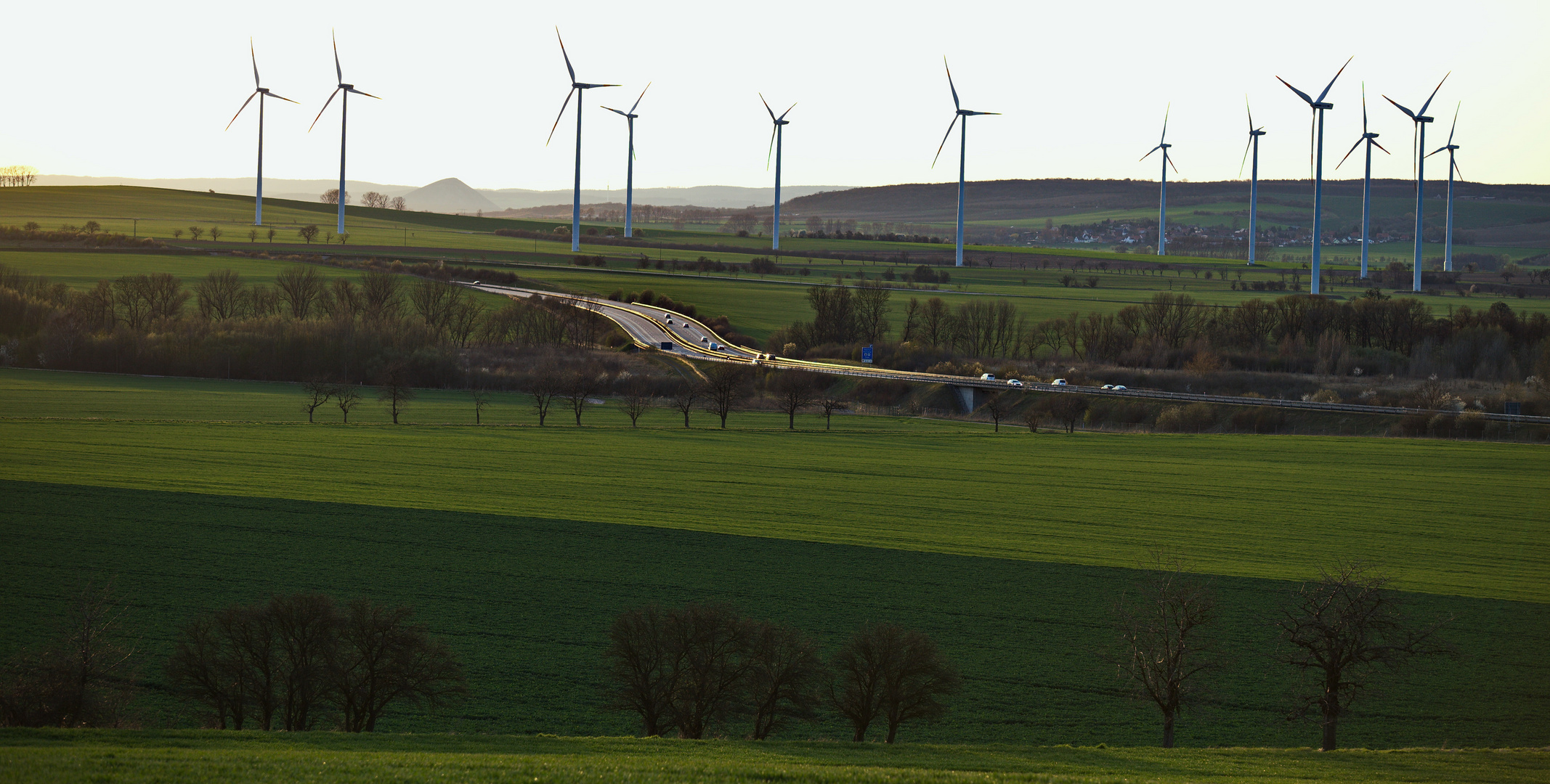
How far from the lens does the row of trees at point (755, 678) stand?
26969 mm

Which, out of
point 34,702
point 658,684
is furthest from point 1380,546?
point 34,702

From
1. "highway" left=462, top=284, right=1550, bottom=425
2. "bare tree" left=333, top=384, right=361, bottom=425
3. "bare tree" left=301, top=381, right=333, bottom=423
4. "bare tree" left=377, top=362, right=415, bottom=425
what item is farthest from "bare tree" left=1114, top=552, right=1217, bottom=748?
"bare tree" left=301, top=381, right=333, bottom=423

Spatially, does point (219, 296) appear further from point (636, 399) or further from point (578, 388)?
point (636, 399)

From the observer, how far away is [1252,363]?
Result: 111750mm

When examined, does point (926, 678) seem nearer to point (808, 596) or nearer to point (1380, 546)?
point (808, 596)

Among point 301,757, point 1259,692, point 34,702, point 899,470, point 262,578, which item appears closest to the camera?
point 301,757

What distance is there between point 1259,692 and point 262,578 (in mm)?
29595

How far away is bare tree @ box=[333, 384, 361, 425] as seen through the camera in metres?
78.4

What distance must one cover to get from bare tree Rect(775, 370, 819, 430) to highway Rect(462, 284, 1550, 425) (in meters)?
2.90

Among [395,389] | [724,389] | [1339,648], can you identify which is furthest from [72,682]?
[724,389]

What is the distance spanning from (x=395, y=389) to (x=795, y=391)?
1125 inches

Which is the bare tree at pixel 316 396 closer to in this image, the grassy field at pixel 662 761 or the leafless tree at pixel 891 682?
the leafless tree at pixel 891 682

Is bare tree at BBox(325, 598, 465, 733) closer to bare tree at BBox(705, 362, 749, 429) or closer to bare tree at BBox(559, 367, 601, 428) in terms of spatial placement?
bare tree at BBox(559, 367, 601, 428)

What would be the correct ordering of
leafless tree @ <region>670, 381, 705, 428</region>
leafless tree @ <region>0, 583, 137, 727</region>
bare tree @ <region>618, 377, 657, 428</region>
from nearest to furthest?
leafless tree @ <region>0, 583, 137, 727</region> → bare tree @ <region>618, 377, 657, 428</region> → leafless tree @ <region>670, 381, 705, 428</region>
